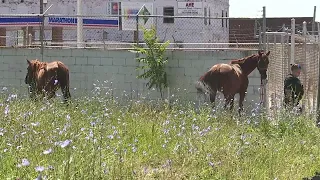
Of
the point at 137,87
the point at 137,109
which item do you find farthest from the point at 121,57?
the point at 137,109

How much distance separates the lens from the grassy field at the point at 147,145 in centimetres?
607

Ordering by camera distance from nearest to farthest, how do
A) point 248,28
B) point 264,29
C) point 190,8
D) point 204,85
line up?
point 204,85
point 264,29
point 248,28
point 190,8

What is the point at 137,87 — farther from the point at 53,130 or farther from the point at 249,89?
the point at 53,130

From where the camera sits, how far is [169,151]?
8.15 m

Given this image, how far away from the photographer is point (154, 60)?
15.9 m

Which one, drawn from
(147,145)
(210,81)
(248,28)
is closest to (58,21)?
(248,28)

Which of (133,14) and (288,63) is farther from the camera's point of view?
(133,14)

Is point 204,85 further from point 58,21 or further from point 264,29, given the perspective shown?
point 58,21

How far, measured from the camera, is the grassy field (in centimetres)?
607

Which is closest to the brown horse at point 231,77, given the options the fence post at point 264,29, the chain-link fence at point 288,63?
the fence post at point 264,29

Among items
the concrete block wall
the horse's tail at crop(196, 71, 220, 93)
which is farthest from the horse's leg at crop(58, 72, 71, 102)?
the horse's tail at crop(196, 71, 220, 93)

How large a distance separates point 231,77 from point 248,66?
82cm

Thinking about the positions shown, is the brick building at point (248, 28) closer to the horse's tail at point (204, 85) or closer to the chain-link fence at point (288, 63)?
the chain-link fence at point (288, 63)

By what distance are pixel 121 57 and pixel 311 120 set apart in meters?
6.68
